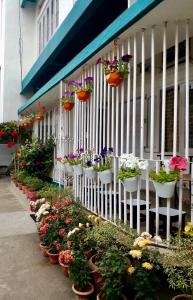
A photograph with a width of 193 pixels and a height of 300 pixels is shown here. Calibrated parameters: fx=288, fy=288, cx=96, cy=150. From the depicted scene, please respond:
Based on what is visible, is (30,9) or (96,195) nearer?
(96,195)

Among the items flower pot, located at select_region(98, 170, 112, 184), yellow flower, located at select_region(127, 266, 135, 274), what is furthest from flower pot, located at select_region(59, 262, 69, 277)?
flower pot, located at select_region(98, 170, 112, 184)

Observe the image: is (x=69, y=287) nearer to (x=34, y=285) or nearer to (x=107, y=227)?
(x=34, y=285)

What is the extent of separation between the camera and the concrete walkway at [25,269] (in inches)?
122

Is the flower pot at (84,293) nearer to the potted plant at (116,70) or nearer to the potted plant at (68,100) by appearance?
the potted plant at (116,70)

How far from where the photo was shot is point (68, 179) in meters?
6.38

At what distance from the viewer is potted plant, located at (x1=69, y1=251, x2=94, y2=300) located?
290cm

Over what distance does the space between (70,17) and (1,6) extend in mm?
9601

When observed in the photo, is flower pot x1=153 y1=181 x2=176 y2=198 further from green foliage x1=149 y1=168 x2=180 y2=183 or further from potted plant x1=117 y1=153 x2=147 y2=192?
potted plant x1=117 y1=153 x2=147 y2=192

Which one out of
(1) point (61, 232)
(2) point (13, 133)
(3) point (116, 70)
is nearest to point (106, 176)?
(1) point (61, 232)

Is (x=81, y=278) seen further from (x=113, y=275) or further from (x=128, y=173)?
(x=128, y=173)

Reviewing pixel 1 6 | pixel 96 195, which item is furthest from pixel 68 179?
pixel 1 6

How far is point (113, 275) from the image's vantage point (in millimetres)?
2650

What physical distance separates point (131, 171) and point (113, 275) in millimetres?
1219

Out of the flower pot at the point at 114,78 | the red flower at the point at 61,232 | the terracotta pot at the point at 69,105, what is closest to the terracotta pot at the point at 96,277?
the red flower at the point at 61,232
